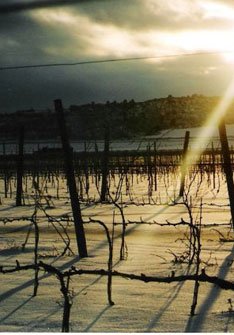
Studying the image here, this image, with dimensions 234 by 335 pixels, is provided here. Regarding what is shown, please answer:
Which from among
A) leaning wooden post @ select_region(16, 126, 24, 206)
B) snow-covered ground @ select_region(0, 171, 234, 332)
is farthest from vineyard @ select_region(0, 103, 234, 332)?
leaning wooden post @ select_region(16, 126, 24, 206)

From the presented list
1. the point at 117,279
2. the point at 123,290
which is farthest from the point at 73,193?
the point at 123,290

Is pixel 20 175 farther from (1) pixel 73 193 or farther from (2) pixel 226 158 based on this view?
(2) pixel 226 158

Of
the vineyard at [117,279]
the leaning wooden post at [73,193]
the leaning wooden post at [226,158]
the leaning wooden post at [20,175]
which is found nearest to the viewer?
the vineyard at [117,279]

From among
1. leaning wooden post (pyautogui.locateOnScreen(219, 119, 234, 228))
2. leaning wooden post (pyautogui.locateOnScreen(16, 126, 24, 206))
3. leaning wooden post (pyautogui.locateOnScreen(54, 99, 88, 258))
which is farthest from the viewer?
leaning wooden post (pyautogui.locateOnScreen(16, 126, 24, 206))

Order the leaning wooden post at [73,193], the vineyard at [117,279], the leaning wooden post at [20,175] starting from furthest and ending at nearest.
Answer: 1. the leaning wooden post at [20,175]
2. the leaning wooden post at [73,193]
3. the vineyard at [117,279]

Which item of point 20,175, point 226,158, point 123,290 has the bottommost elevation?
point 123,290

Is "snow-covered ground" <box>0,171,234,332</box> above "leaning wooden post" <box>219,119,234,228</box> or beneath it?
beneath

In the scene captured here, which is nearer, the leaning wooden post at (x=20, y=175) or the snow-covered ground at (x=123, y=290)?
the snow-covered ground at (x=123, y=290)

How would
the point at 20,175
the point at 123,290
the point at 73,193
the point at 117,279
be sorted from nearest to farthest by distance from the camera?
the point at 123,290
the point at 117,279
the point at 73,193
the point at 20,175

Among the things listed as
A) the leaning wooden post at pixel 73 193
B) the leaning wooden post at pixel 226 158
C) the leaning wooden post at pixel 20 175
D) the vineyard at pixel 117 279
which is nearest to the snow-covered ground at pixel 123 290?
the vineyard at pixel 117 279

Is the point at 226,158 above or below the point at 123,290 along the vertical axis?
above

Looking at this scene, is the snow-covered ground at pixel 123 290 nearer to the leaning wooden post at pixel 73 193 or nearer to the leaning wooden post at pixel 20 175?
the leaning wooden post at pixel 73 193

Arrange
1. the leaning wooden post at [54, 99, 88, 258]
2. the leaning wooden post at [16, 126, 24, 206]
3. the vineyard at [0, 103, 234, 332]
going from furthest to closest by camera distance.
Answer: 1. the leaning wooden post at [16, 126, 24, 206]
2. the leaning wooden post at [54, 99, 88, 258]
3. the vineyard at [0, 103, 234, 332]

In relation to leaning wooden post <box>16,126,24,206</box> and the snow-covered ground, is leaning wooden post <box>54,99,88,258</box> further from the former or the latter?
leaning wooden post <box>16,126,24,206</box>
